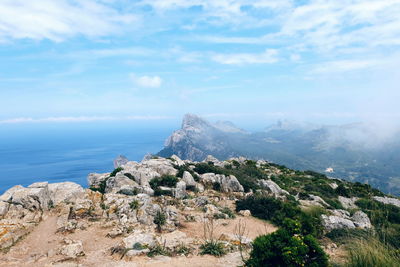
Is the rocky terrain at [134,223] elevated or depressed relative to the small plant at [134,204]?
depressed

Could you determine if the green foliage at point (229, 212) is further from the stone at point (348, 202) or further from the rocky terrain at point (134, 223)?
the stone at point (348, 202)

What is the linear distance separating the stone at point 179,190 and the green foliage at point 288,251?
494 inches

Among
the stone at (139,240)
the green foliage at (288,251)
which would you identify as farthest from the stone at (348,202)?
the stone at (139,240)

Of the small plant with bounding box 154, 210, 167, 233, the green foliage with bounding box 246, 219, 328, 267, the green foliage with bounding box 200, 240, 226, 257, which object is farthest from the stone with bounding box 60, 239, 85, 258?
the green foliage with bounding box 246, 219, 328, 267

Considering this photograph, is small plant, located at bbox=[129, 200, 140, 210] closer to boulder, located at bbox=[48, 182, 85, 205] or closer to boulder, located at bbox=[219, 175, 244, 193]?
boulder, located at bbox=[48, 182, 85, 205]

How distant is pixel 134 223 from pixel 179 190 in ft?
21.6

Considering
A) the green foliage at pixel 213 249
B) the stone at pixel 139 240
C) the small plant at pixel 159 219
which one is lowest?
the small plant at pixel 159 219

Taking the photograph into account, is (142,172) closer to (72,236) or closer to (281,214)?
(72,236)

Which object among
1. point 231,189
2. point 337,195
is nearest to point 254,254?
point 231,189

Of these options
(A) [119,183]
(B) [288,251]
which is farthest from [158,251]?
(A) [119,183]

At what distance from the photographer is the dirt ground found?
937 cm

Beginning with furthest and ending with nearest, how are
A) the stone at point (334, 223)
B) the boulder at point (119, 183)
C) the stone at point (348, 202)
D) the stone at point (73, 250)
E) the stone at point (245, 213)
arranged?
the stone at point (348, 202) < the boulder at point (119, 183) < the stone at point (245, 213) < the stone at point (334, 223) < the stone at point (73, 250)

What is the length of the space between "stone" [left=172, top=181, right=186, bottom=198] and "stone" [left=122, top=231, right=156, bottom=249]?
7895 millimetres

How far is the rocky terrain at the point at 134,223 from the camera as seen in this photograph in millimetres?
10023
